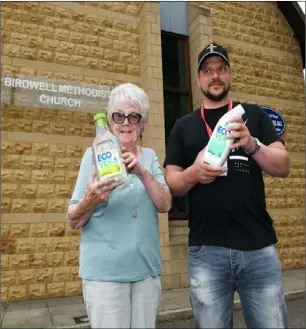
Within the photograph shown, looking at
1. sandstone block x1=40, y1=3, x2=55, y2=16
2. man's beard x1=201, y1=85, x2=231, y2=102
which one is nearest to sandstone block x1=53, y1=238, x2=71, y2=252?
sandstone block x1=40, y1=3, x2=55, y2=16

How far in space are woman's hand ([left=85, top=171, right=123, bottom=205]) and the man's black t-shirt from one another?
66 cm

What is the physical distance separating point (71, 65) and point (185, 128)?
5.63 metres

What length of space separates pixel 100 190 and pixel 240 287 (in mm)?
1042

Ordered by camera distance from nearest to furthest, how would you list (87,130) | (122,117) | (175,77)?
(122,117) → (87,130) → (175,77)

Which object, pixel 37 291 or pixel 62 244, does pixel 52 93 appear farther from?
pixel 37 291

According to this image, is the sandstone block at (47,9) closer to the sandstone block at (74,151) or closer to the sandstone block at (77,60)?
the sandstone block at (77,60)

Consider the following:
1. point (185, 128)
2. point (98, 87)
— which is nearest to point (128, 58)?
point (98, 87)

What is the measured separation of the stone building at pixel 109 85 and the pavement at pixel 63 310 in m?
0.33

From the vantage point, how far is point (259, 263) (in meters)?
1.90

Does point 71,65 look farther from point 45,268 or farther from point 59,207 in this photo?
point 45,268

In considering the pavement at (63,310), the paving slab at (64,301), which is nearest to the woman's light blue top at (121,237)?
the pavement at (63,310)

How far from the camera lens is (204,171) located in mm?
1792

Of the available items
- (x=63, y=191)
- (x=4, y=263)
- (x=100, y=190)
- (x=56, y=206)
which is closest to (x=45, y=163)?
(x=63, y=191)

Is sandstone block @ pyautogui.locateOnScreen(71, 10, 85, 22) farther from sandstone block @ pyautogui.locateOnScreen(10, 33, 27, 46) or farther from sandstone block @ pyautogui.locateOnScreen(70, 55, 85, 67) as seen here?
sandstone block @ pyautogui.locateOnScreen(10, 33, 27, 46)
